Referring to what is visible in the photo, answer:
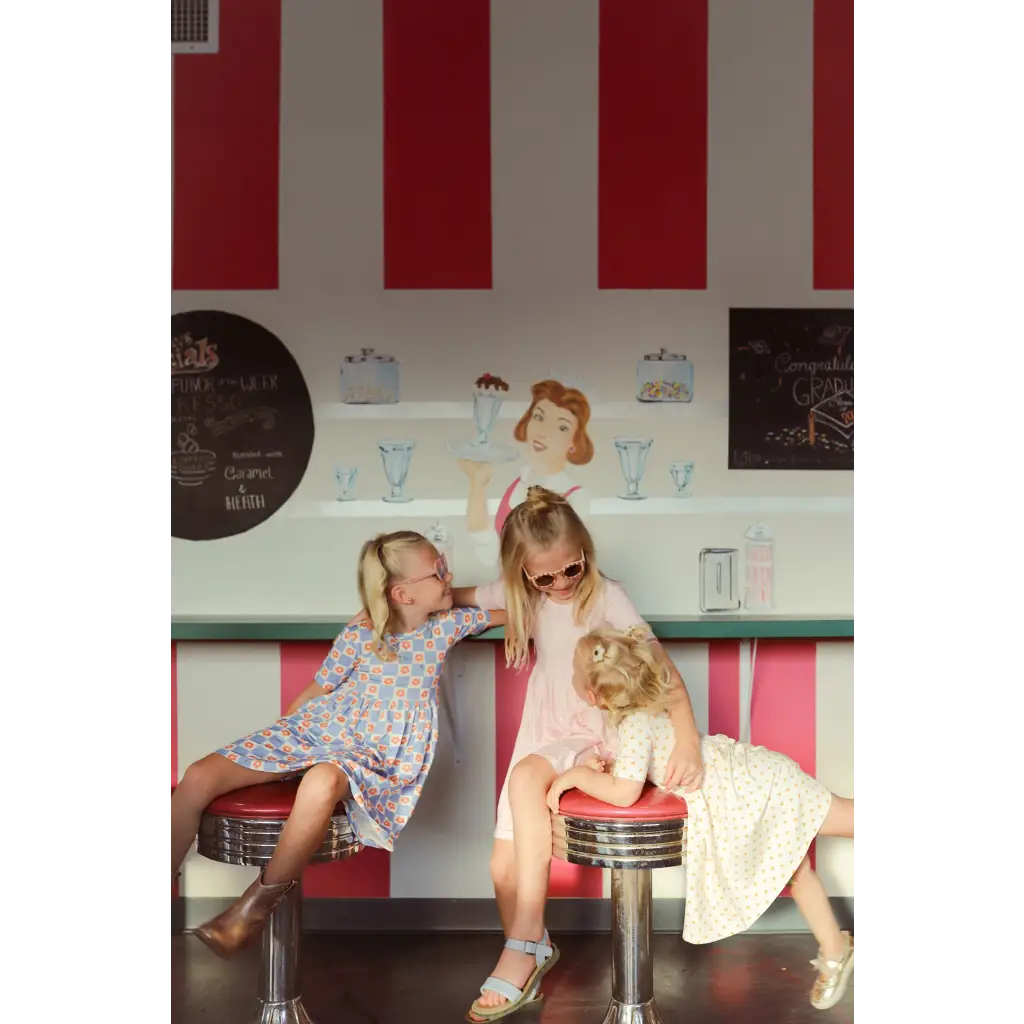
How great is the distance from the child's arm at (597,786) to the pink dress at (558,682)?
19 cm

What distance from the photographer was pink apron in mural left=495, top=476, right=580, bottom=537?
10.4 feet

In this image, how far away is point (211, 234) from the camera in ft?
10.4

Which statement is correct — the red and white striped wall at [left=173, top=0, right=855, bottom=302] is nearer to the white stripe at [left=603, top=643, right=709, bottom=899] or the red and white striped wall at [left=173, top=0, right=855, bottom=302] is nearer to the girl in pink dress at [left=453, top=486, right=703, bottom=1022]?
the girl in pink dress at [left=453, top=486, right=703, bottom=1022]

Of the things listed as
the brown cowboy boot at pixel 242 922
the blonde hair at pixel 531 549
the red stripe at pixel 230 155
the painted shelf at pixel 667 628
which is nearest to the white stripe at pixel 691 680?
the painted shelf at pixel 667 628

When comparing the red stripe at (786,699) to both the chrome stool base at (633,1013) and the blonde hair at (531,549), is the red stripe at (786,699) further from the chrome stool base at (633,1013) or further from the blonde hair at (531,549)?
the chrome stool base at (633,1013)

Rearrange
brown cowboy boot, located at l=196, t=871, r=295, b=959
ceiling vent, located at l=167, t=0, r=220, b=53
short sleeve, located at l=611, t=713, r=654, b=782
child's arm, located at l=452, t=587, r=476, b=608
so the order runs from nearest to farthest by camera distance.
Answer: brown cowboy boot, located at l=196, t=871, r=295, b=959 < short sleeve, located at l=611, t=713, r=654, b=782 < child's arm, located at l=452, t=587, r=476, b=608 < ceiling vent, located at l=167, t=0, r=220, b=53

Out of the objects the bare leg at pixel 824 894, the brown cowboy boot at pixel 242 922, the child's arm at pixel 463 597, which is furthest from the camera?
the child's arm at pixel 463 597

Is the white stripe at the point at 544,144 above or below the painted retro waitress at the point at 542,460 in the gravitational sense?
above

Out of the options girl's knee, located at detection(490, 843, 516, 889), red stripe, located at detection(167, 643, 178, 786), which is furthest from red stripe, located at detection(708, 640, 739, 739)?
red stripe, located at detection(167, 643, 178, 786)

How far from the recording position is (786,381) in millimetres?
3188

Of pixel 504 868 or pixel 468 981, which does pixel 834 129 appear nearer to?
pixel 504 868

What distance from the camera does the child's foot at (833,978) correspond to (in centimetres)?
272

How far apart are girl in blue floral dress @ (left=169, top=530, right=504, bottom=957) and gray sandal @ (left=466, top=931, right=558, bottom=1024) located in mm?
397
